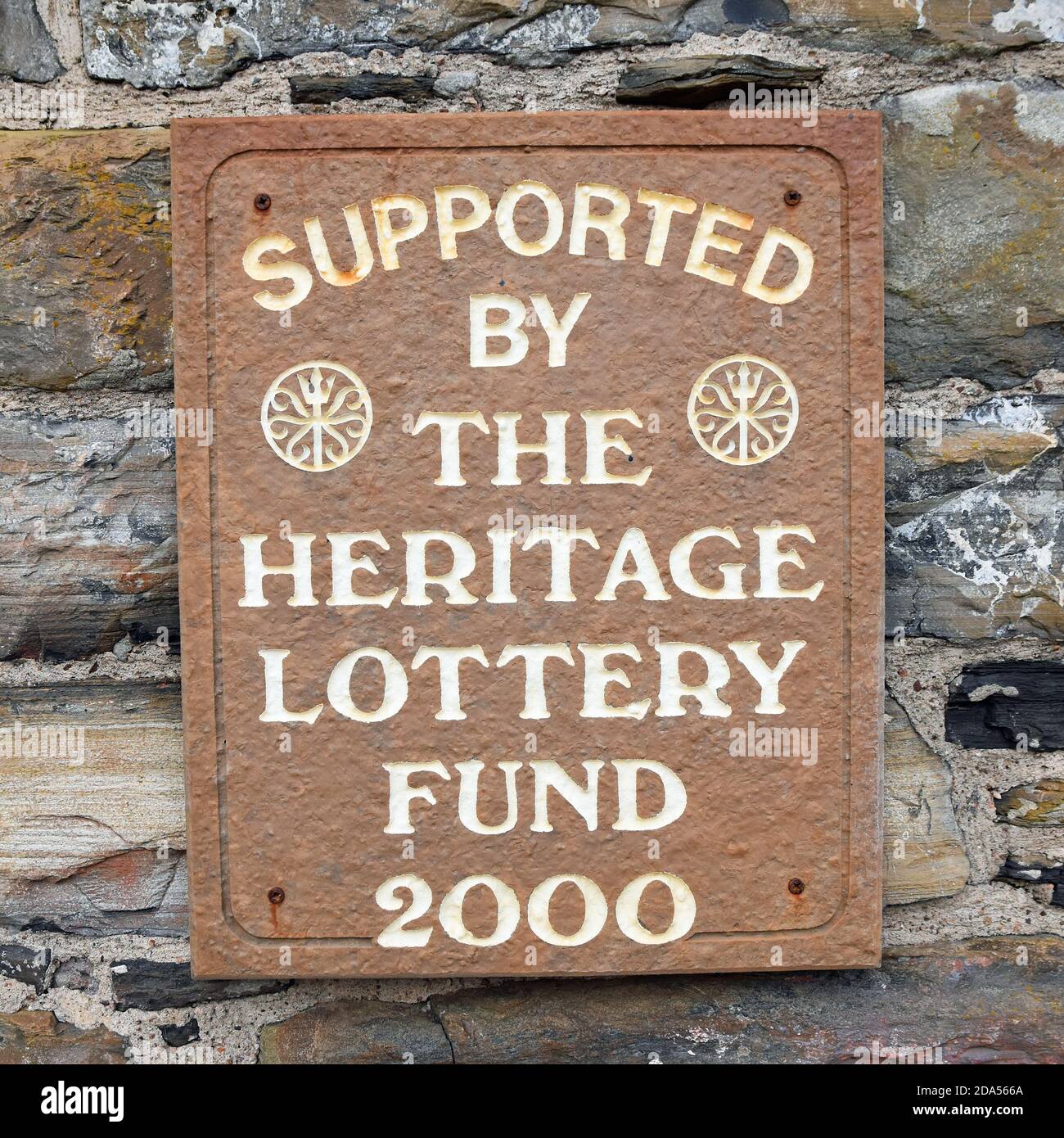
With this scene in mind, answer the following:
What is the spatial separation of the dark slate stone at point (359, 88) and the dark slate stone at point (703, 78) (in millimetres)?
188

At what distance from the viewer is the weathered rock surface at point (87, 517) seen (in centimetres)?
92

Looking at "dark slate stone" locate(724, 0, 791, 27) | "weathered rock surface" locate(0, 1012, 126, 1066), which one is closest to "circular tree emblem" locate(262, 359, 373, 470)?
"dark slate stone" locate(724, 0, 791, 27)

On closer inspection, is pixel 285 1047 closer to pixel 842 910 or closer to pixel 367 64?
pixel 842 910

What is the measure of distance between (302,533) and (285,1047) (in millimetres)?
505

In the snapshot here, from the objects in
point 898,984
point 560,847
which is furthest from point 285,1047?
point 898,984

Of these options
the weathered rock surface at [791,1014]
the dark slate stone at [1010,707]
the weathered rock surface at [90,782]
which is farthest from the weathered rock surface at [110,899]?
the dark slate stone at [1010,707]

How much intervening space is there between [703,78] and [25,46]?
639 mm

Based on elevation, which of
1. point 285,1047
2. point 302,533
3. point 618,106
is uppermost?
point 618,106

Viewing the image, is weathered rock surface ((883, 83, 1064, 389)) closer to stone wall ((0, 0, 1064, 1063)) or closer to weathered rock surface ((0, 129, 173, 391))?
stone wall ((0, 0, 1064, 1063))

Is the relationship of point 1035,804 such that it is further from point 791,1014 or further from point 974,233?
point 974,233

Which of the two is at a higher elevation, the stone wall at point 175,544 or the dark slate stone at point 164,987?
the stone wall at point 175,544

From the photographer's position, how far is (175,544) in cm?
92

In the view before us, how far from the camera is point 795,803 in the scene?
0.88 meters

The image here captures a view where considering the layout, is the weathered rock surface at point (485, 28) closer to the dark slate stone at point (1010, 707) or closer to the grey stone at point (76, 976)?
the dark slate stone at point (1010, 707)
